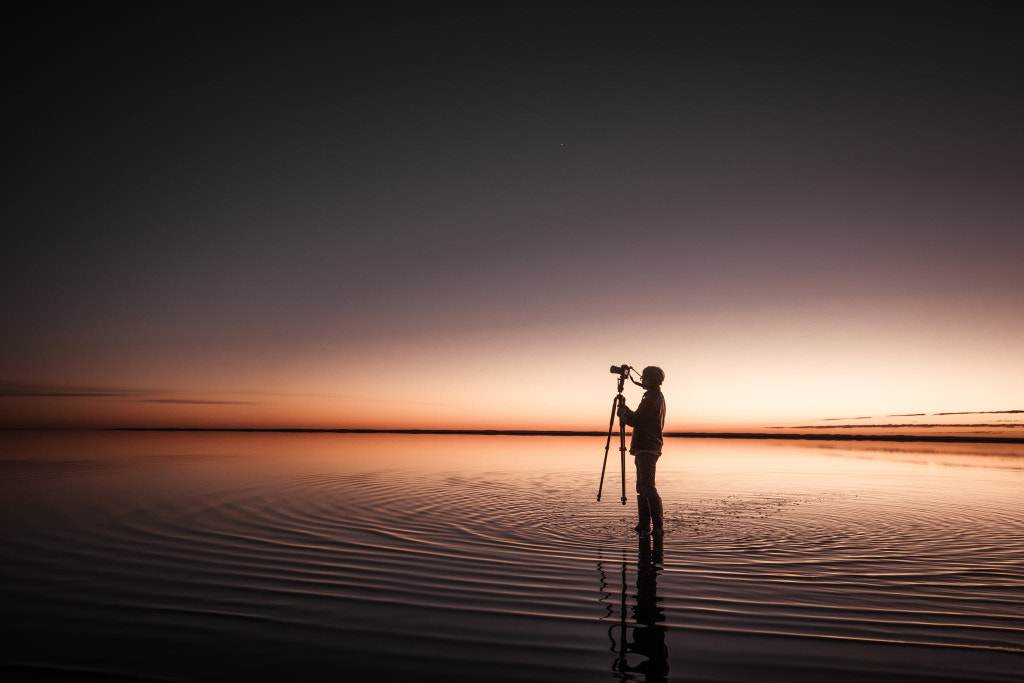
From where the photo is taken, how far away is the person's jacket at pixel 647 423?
34.0 feet

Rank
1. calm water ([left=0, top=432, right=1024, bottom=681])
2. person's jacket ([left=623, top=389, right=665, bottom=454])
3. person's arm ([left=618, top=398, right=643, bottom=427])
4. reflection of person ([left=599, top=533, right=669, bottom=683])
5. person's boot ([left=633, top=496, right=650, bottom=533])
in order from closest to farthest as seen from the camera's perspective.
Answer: reflection of person ([left=599, top=533, right=669, bottom=683])
calm water ([left=0, top=432, right=1024, bottom=681])
person's boot ([left=633, top=496, right=650, bottom=533])
person's jacket ([left=623, top=389, right=665, bottom=454])
person's arm ([left=618, top=398, right=643, bottom=427])

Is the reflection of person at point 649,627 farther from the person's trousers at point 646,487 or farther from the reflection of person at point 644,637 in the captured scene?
the person's trousers at point 646,487

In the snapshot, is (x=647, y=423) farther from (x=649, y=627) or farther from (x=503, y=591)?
Result: (x=649, y=627)

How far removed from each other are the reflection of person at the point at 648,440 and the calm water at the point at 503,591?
1.61 feet

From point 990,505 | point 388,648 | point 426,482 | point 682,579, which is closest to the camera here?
point 388,648

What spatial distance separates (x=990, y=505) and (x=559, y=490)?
1054 centimetres

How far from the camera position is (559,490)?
17.5 metres


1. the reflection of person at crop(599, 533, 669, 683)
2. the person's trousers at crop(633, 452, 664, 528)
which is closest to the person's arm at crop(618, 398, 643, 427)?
the person's trousers at crop(633, 452, 664, 528)

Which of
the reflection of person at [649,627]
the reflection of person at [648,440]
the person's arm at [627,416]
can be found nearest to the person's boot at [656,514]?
the reflection of person at [648,440]

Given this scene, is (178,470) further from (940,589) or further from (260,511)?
(940,589)

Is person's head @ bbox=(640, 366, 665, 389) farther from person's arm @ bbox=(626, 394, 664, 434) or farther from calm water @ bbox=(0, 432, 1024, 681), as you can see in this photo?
calm water @ bbox=(0, 432, 1024, 681)

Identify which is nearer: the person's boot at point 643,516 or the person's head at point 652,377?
the person's boot at point 643,516

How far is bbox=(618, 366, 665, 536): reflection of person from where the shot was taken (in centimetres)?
1013

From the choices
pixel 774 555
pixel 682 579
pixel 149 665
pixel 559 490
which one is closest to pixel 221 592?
pixel 149 665
